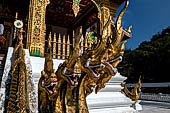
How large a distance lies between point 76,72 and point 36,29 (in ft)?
9.27

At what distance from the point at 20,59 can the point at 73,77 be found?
1.30m

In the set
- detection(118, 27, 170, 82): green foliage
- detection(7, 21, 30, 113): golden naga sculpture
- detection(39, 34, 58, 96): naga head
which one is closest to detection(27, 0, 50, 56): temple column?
detection(7, 21, 30, 113): golden naga sculpture

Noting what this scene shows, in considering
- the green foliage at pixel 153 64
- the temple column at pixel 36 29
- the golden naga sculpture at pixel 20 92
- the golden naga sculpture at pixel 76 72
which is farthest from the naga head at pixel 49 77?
the green foliage at pixel 153 64

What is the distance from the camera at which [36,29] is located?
13.1 ft

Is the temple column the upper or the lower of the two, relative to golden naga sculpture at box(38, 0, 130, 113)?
upper

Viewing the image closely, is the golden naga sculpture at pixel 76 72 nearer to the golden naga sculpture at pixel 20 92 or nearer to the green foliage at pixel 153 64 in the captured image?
the golden naga sculpture at pixel 20 92

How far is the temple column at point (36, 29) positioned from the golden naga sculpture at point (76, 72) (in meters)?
2.13

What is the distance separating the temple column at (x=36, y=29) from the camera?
3795mm

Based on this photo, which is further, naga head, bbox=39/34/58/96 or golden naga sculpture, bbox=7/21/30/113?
golden naga sculpture, bbox=7/21/30/113

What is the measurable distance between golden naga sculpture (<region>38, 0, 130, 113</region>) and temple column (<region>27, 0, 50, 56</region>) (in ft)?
7.00

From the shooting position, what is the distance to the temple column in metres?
3.79

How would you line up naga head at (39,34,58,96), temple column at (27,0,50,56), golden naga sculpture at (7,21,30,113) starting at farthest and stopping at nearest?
1. temple column at (27,0,50,56)
2. golden naga sculpture at (7,21,30,113)
3. naga head at (39,34,58,96)

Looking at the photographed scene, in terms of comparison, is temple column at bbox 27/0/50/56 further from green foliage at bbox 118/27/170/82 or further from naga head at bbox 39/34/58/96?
green foliage at bbox 118/27/170/82

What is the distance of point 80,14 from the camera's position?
6.99 meters
